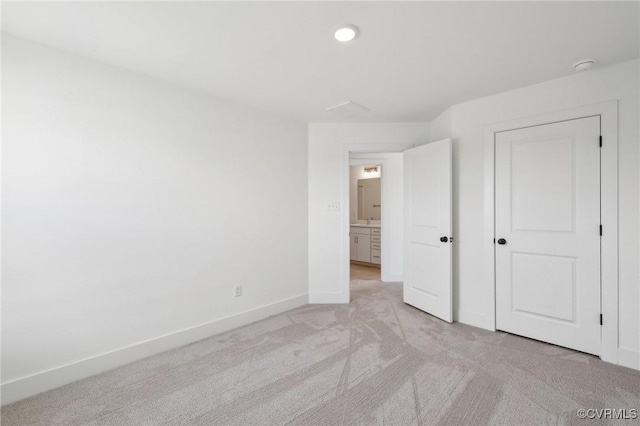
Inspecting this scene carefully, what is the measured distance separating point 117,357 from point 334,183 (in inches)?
111

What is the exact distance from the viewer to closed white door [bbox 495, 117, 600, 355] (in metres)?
2.43

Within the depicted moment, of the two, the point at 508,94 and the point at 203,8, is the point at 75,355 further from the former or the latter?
the point at 508,94

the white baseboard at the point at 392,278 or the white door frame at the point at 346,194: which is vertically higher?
the white door frame at the point at 346,194

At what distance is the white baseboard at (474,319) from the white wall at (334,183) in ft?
4.41

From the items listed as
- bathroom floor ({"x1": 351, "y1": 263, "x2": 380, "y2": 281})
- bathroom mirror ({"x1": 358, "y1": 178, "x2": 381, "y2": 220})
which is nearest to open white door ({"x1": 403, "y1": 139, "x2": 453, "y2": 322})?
bathroom floor ({"x1": 351, "y1": 263, "x2": 380, "y2": 281})

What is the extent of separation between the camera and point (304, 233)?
3.82 meters

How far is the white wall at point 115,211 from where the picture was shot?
6.32 ft

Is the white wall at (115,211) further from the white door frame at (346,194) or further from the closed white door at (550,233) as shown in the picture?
the closed white door at (550,233)

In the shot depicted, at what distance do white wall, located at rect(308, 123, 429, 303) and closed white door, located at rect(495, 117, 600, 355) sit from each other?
1275 mm

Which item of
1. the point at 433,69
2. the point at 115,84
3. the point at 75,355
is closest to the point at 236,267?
the point at 75,355

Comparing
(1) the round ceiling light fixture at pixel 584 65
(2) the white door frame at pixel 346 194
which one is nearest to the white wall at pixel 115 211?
(2) the white door frame at pixel 346 194

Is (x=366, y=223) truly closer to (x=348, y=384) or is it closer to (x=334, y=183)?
(x=334, y=183)

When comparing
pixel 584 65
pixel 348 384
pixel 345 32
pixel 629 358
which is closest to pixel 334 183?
pixel 345 32

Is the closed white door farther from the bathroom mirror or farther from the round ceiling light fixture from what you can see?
the bathroom mirror
